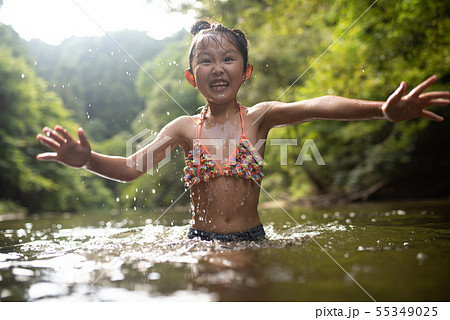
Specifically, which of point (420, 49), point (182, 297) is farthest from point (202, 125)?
point (420, 49)

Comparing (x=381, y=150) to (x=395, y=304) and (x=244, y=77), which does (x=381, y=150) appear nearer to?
(x=244, y=77)

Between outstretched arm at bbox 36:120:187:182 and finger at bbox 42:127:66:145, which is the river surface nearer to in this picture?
outstretched arm at bbox 36:120:187:182

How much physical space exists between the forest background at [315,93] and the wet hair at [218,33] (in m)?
0.96

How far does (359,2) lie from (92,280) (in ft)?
25.5

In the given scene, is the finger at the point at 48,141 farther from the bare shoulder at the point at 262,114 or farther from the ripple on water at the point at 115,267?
the bare shoulder at the point at 262,114

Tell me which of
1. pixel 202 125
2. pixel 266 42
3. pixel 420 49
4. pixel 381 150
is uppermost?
pixel 266 42

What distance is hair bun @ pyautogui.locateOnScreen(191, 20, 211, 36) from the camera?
127 inches

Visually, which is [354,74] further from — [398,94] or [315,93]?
[398,94]

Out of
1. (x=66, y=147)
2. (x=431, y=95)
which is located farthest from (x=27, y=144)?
(x=431, y=95)

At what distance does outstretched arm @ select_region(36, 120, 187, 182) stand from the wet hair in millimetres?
663

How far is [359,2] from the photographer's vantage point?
7.98 m

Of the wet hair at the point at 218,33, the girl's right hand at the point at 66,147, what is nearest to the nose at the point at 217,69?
the wet hair at the point at 218,33

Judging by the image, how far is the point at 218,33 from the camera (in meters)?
3.07

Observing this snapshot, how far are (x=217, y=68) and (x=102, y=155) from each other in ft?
3.28
